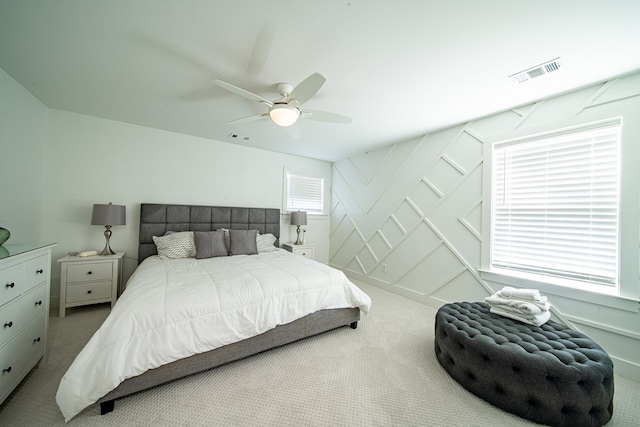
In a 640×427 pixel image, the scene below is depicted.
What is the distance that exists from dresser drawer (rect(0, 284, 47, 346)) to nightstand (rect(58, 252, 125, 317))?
1.14 metres

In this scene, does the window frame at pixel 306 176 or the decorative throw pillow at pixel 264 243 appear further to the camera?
the window frame at pixel 306 176

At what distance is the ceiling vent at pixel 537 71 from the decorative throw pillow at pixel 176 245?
409 cm

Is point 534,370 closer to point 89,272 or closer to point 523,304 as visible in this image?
point 523,304

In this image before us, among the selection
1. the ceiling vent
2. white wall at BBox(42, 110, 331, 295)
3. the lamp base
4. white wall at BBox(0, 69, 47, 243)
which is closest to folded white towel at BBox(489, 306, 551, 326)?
the ceiling vent

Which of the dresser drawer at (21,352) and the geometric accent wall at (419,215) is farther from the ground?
the geometric accent wall at (419,215)

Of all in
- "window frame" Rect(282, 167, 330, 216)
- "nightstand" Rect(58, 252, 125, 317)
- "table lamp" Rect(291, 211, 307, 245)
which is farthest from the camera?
"window frame" Rect(282, 167, 330, 216)

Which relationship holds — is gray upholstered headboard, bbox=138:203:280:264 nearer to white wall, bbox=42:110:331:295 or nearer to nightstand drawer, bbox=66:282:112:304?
white wall, bbox=42:110:331:295

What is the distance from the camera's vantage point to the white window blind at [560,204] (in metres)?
2.04

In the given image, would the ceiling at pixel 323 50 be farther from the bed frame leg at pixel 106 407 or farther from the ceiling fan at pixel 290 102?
the bed frame leg at pixel 106 407

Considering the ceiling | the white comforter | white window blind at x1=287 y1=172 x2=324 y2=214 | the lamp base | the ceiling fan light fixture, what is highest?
the ceiling

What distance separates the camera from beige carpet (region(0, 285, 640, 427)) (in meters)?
1.42

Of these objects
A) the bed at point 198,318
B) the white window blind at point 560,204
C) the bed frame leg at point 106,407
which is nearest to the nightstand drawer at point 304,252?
the bed at point 198,318

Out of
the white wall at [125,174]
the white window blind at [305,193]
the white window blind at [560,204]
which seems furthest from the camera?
the white window blind at [305,193]

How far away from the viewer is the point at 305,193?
197 inches
